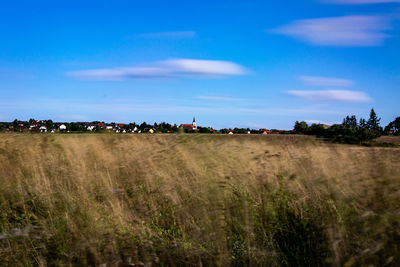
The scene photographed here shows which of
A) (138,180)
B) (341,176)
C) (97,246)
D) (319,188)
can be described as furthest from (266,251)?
(138,180)

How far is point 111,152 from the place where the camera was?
522 centimetres

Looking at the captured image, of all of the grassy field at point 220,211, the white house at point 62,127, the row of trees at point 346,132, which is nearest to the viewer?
the grassy field at point 220,211

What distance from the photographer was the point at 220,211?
2.87 meters

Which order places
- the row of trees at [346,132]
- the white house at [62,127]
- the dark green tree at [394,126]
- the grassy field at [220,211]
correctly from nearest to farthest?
the grassy field at [220,211] → the row of trees at [346,132] → the white house at [62,127] → the dark green tree at [394,126]

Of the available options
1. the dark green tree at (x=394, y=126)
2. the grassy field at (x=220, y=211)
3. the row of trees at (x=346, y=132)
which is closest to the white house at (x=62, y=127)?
the grassy field at (x=220, y=211)

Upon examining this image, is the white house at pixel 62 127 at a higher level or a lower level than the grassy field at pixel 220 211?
higher

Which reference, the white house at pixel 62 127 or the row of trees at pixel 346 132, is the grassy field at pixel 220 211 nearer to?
the row of trees at pixel 346 132

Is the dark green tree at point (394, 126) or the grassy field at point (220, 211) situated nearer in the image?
the grassy field at point (220, 211)

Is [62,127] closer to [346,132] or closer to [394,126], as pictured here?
[346,132]

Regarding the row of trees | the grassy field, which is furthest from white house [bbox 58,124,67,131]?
the row of trees

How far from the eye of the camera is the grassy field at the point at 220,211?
247 cm

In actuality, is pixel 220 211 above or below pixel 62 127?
below

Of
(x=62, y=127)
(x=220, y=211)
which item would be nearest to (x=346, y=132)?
(x=220, y=211)

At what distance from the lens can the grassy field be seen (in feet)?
8.11
